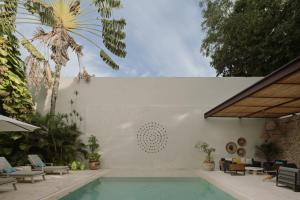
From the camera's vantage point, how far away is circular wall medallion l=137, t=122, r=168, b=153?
57.1 ft

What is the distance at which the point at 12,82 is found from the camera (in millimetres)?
15148

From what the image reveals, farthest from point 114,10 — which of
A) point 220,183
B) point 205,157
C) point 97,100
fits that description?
point 220,183

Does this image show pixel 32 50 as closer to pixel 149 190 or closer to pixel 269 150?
pixel 149 190

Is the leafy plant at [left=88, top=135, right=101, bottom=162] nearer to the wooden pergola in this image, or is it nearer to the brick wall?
the wooden pergola

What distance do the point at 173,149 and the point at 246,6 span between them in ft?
39.6

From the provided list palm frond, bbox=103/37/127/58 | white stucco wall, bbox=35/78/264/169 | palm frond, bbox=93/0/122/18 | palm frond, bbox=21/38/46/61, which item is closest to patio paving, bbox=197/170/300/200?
white stucco wall, bbox=35/78/264/169

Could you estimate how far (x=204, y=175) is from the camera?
14008 millimetres

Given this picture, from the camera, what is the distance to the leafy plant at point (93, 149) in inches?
651

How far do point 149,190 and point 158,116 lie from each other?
7.14 meters

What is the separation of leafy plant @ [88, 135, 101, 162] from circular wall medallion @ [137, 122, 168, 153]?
216cm

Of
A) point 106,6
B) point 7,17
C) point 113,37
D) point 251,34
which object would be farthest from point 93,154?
point 251,34

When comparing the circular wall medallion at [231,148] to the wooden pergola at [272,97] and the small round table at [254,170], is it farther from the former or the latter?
the small round table at [254,170]

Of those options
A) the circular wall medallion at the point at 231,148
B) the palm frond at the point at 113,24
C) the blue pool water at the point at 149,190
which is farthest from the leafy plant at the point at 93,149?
the circular wall medallion at the point at 231,148

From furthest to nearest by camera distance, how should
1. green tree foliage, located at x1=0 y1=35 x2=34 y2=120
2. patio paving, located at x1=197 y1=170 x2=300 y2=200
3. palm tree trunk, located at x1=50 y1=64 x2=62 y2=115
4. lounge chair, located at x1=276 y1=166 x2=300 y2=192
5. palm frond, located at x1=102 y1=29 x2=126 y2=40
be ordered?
palm frond, located at x1=102 y1=29 x2=126 y2=40
palm tree trunk, located at x1=50 y1=64 x2=62 y2=115
green tree foliage, located at x1=0 y1=35 x2=34 y2=120
lounge chair, located at x1=276 y1=166 x2=300 y2=192
patio paving, located at x1=197 y1=170 x2=300 y2=200
